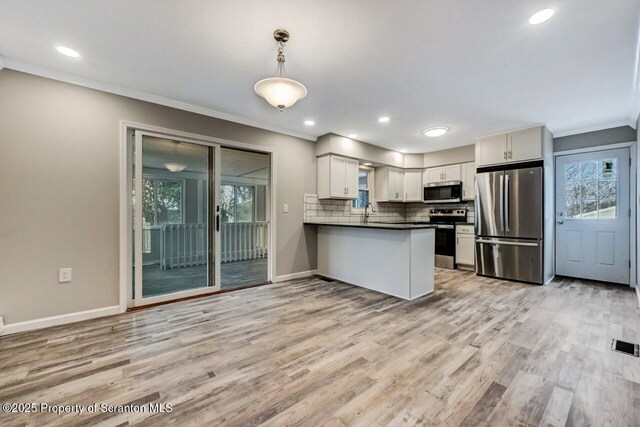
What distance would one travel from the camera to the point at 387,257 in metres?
3.63

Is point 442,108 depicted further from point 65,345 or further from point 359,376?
point 65,345

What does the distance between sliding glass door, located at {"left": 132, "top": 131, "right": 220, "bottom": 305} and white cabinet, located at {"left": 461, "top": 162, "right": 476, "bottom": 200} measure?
4.70 meters

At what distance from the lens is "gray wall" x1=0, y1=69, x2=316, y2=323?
2.46 meters

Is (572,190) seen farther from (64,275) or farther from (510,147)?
(64,275)

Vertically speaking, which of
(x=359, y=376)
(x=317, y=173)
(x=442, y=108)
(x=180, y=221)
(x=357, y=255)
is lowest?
(x=359, y=376)

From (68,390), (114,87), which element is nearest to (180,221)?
(114,87)

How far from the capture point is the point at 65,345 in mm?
2248

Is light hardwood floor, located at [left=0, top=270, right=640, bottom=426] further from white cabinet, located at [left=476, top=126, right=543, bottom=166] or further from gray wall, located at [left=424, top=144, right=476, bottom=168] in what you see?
gray wall, located at [left=424, top=144, right=476, bottom=168]

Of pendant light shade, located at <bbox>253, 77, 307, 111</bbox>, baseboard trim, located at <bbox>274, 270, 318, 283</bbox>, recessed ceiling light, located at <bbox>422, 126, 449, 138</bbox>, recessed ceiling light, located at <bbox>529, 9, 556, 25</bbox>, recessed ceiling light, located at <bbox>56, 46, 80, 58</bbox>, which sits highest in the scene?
recessed ceiling light, located at <bbox>56, 46, 80, 58</bbox>

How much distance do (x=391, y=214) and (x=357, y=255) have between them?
2694mm

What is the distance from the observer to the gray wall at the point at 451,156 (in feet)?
17.5

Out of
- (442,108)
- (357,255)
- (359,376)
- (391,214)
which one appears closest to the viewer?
(359,376)

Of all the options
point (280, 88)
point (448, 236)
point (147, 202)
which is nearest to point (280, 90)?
point (280, 88)

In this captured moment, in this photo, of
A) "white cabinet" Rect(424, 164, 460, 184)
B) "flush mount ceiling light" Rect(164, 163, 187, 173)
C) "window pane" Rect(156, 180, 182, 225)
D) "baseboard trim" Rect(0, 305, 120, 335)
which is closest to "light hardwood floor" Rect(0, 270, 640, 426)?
"baseboard trim" Rect(0, 305, 120, 335)
